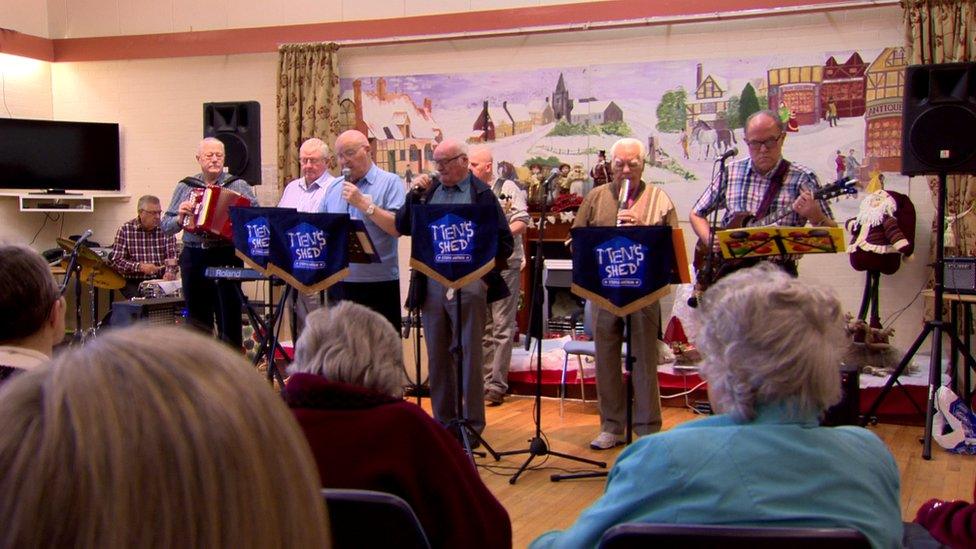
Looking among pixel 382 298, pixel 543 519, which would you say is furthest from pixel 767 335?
pixel 382 298

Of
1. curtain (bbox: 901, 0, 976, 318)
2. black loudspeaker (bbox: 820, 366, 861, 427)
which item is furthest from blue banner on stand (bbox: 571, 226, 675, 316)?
curtain (bbox: 901, 0, 976, 318)

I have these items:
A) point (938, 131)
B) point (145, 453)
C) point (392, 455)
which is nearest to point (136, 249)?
point (938, 131)

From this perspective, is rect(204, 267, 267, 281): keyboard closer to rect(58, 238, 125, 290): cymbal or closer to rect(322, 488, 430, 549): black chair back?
rect(58, 238, 125, 290): cymbal

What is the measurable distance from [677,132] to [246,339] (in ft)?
13.0

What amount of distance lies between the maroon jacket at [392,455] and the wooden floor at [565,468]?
66.5 inches

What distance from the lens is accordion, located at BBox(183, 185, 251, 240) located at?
18.4ft

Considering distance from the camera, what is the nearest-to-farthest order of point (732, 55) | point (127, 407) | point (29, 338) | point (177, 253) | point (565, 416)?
point (127, 407) < point (29, 338) < point (565, 416) < point (732, 55) < point (177, 253)

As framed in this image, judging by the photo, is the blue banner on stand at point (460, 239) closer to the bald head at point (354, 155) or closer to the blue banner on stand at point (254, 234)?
the bald head at point (354, 155)

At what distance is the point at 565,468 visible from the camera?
A: 15.3ft

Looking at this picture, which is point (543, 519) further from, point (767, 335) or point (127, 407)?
point (127, 407)

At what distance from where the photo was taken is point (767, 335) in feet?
5.42

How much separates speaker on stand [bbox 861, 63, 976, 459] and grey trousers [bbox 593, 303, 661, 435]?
1.33m

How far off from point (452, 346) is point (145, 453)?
4.29 m

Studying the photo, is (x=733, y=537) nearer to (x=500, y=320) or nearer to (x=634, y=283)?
(x=634, y=283)
